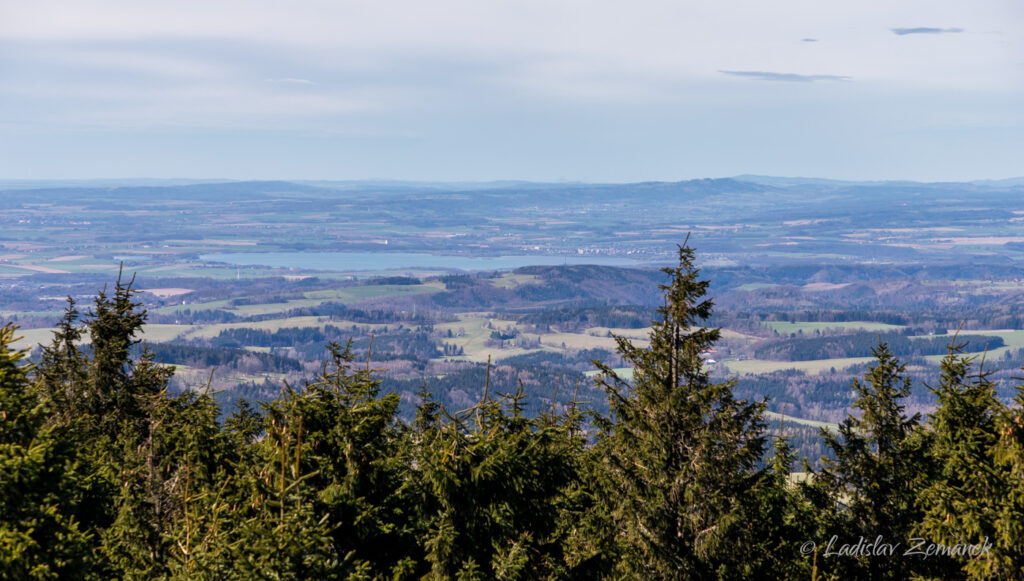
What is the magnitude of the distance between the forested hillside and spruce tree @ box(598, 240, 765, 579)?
6cm

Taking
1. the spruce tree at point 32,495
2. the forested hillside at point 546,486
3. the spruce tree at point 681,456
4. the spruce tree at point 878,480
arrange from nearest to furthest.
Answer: the spruce tree at point 32,495 < the forested hillside at point 546,486 < the spruce tree at point 681,456 < the spruce tree at point 878,480

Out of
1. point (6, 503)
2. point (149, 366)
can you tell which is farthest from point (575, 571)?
point (149, 366)

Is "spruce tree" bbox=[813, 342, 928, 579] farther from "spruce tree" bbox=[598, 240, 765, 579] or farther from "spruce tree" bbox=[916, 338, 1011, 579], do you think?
"spruce tree" bbox=[598, 240, 765, 579]

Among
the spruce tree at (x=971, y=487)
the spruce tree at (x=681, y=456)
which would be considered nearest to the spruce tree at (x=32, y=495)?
the spruce tree at (x=681, y=456)

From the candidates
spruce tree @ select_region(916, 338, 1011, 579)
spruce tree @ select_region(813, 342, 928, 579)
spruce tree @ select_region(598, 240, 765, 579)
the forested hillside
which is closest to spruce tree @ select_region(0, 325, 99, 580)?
the forested hillside

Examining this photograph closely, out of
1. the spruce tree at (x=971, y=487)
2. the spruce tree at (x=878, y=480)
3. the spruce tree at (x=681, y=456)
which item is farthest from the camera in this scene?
the spruce tree at (x=878, y=480)

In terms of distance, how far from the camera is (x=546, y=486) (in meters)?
22.9

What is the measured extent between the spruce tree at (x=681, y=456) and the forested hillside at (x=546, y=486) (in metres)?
0.06

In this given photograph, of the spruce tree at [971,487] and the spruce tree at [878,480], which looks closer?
the spruce tree at [971,487]

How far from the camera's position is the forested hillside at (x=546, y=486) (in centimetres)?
1647

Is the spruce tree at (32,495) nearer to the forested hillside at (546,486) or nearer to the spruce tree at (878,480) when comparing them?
the forested hillside at (546,486)

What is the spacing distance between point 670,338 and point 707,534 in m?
4.85

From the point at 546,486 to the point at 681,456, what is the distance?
3627 millimetres

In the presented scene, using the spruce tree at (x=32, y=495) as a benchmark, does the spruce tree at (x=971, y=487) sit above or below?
below
